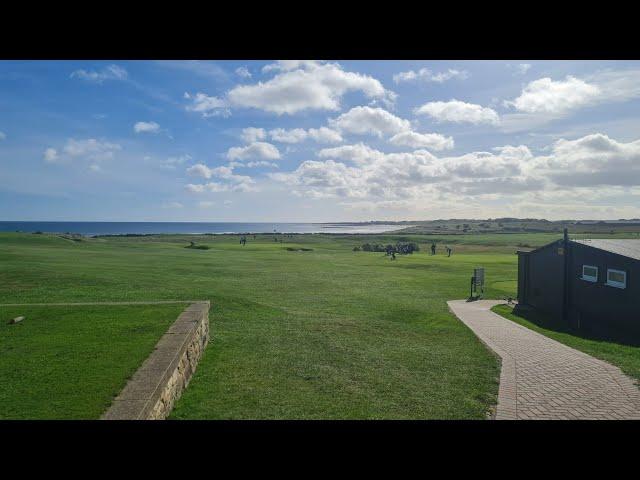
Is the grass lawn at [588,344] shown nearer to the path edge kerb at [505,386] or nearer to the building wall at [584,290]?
the building wall at [584,290]

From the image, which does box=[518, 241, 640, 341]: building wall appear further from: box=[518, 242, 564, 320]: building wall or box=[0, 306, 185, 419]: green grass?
box=[0, 306, 185, 419]: green grass

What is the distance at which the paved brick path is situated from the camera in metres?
9.27

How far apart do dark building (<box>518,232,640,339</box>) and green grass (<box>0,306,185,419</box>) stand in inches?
696

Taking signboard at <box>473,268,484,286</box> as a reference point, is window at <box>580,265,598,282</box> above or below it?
above

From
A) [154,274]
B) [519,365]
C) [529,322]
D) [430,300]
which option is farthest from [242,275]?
[519,365]

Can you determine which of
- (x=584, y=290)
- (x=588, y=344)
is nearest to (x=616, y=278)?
(x=584, y=290)

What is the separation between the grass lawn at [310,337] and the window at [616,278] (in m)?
6.77

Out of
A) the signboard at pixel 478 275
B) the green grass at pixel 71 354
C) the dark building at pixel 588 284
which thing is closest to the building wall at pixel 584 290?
the dark building at pixel 588 284

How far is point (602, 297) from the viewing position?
18984 millimetres

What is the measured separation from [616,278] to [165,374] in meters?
18.8

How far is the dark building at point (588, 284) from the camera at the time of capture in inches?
700

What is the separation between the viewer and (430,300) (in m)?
24.8

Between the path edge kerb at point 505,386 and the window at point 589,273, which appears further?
the window at point 589,273

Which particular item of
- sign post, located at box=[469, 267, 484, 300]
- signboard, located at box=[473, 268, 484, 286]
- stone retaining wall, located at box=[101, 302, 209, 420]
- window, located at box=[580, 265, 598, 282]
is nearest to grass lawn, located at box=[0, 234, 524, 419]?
stone retaining wall, located at box=[101, 302, 209, 420]
